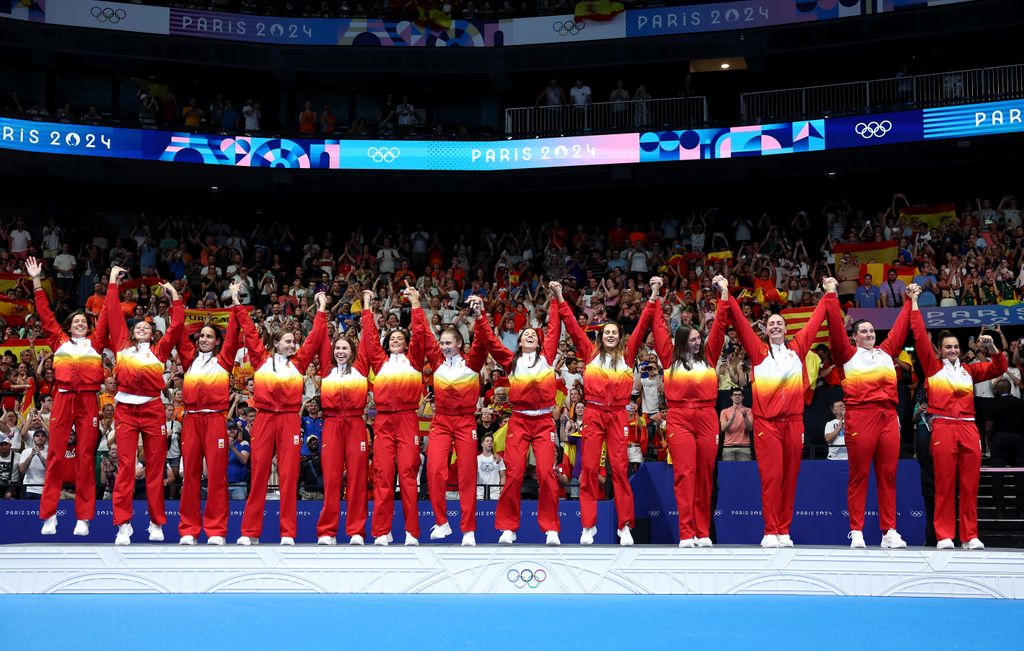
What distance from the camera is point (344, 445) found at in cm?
1127

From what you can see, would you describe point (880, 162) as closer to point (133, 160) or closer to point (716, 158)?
point (716, 158)

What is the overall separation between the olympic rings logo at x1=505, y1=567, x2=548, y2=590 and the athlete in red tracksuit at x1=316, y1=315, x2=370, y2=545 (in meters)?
1.81

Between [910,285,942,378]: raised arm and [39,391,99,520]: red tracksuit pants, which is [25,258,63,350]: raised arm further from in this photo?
[910,285,942,378]: raised arm

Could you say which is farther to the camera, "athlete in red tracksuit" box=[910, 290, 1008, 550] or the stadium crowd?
the stadium crowd

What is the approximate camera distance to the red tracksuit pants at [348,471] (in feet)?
36.5

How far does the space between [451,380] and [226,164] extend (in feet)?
47.8

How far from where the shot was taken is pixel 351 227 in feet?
91.2

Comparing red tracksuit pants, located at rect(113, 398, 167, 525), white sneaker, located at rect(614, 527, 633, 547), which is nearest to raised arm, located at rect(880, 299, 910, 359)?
white sneaker, located at rect(614, 527, 633, 547)

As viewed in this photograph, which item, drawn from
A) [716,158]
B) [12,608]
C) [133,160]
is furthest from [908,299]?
[133,160]

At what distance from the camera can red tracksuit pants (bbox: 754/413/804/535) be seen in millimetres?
10594

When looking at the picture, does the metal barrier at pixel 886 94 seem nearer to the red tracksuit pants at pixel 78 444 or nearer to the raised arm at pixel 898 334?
the raised arm at pixel 898 334

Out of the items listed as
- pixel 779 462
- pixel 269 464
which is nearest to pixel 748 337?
pixel 779 462

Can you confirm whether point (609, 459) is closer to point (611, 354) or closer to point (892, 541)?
point (611, 354)

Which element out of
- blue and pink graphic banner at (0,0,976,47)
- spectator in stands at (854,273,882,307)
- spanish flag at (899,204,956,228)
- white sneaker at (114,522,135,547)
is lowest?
white sneaker at (114,522,135,547)
